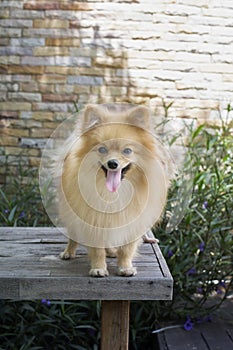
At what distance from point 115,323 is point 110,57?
2.36m

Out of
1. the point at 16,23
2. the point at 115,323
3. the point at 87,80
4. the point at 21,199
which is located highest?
the point at 16,23

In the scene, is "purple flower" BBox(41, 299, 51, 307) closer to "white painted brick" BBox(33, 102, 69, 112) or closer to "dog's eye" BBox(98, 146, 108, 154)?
"dog's eye" BBox(98, 146, 108, 154)

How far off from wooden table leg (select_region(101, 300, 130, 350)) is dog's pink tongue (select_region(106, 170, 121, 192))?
0.45 m

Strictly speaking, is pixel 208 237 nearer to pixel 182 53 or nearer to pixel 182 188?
pixel 182 188

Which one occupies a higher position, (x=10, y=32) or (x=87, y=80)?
(x=10, y=32)

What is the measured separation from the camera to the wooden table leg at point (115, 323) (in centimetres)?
158

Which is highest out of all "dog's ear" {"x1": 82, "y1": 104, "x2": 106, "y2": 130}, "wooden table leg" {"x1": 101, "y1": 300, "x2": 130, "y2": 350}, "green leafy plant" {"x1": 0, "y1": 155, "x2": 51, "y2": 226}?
→ "dog's ear" {"x1": 82, "y1": 104, "x2": 106, "y2": 130}

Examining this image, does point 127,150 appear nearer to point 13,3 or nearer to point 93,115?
point 93,115

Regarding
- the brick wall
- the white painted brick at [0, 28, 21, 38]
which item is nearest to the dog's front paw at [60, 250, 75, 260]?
the brick wall

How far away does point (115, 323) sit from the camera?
1591 mm

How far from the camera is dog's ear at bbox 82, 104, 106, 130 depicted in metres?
1.34

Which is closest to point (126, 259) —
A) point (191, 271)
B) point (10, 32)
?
point (191, 271)

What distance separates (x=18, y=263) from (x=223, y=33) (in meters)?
2.56

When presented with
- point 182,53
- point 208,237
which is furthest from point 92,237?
point 182,53
